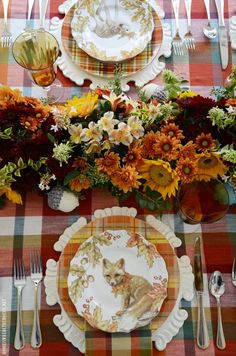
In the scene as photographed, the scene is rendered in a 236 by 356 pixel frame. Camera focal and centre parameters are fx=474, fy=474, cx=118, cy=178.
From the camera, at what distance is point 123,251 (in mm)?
956

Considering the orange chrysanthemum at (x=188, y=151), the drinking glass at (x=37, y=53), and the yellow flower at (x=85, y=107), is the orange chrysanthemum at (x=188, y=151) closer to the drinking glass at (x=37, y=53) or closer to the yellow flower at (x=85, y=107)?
the yellow flower at (x=85, y=107)

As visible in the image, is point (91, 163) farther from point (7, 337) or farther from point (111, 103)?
point (7, 337)

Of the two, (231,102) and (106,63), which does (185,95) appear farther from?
(106,63)

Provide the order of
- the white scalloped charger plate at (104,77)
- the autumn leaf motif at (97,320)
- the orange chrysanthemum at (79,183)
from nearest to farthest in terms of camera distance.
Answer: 1. the autumn leaf motif at (97,320)
2. the orange chrysanthemum at (79,183)
3. the white scalloped charger plate at (104,77)

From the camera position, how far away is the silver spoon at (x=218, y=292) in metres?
0.90

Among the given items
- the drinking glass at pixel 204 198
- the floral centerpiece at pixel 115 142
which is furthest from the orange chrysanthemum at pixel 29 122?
the drinking glass at pixel 204 198

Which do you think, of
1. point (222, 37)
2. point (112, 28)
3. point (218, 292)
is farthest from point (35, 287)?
point (222, 37)

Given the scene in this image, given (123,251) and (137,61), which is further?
(137,61)

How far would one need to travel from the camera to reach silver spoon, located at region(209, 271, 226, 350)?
2.97 ft

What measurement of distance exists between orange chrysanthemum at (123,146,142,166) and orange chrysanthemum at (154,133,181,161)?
0.11 feet

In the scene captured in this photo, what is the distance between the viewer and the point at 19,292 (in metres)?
0.93

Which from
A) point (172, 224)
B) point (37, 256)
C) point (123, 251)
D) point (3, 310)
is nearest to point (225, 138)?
point (172, 224)

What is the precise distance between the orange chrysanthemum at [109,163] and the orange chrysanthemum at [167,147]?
0.08 m

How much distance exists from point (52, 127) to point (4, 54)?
1.07 feet
